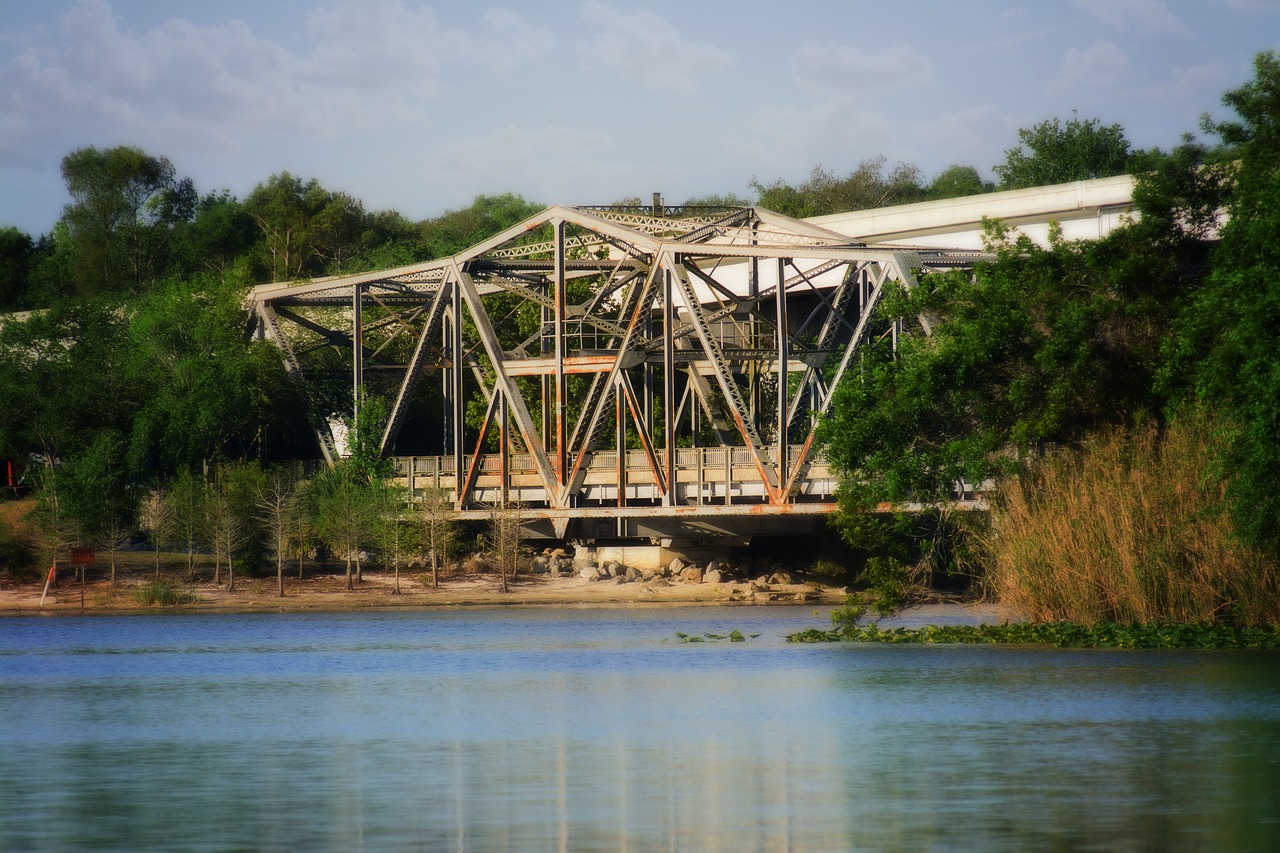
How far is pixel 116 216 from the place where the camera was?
125188 millimetres

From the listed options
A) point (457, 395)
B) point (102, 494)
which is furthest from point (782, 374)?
point (102, 494)

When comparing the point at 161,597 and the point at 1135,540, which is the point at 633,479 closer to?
the point at 161,597

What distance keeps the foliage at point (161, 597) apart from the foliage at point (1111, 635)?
1341 inches

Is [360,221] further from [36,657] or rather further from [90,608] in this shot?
[36,657]

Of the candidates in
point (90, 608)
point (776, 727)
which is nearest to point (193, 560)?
point (90, 608)

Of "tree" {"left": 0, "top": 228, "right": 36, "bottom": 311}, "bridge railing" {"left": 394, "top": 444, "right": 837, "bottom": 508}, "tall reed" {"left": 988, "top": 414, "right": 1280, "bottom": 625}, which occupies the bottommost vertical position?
"tall reed" {"left": 988, "top": 414, "right": 1280, "bottom": 625}

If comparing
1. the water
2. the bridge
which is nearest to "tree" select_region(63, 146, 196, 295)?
the bridge

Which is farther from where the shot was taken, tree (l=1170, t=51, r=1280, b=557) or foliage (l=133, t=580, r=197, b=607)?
foliage (l=133, t=580, r=197, b=607)

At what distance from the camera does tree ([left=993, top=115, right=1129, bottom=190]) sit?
120062 millimetres

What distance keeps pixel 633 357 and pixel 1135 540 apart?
1323 inches

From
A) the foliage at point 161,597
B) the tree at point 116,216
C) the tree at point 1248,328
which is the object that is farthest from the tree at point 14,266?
the tree at point 1248,328

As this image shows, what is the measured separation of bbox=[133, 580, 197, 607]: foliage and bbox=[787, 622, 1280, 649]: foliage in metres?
34.1

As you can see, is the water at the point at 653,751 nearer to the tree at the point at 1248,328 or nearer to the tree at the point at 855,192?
the tree at the point at 1248,328

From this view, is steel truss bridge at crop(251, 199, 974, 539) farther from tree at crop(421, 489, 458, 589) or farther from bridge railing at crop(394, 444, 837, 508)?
tree at crop(421, 489, 458, 589)
